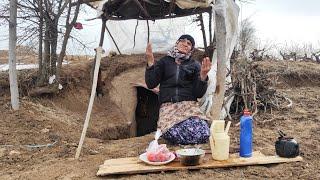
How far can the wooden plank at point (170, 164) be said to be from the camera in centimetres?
378

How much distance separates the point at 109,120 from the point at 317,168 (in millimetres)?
3841

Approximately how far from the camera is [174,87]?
4730mm

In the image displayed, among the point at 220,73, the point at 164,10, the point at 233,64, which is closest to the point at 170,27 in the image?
the point at 164,10

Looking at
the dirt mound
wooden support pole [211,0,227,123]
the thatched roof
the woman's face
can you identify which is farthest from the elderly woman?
the dirt mound

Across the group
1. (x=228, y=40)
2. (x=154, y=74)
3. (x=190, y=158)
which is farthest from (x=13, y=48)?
(x=190, y=158)

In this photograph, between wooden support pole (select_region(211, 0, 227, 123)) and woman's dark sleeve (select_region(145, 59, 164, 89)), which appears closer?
woman's dark sleeve (select_region(145, 59, 164, 89))

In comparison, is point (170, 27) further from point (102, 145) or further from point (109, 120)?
point (102, 145)

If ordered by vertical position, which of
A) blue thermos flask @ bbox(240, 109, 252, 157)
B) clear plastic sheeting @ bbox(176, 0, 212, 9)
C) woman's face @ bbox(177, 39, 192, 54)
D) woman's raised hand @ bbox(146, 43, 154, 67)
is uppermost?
clear plastic sheeting @ bbox(176, 0, 212, 9)

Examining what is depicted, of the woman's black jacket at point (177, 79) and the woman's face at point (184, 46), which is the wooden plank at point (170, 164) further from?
the woman's face at point (184, 46)

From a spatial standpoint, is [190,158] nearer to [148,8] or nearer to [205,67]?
[205,67]

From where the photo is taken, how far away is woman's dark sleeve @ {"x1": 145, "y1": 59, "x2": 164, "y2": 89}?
455cm


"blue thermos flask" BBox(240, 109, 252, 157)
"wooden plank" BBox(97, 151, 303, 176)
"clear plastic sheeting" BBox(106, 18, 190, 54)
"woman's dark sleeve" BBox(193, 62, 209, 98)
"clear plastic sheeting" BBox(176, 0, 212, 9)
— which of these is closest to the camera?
"wooden plank" BBox(97, 151, 303, 176)

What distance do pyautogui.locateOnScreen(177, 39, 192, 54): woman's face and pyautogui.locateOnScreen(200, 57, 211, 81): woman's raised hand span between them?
0.39 meters

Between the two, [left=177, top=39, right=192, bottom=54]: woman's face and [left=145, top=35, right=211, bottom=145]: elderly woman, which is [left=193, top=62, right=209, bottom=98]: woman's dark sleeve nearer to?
[left=145, top=35, right=211, bottom=145]: elderly woman
